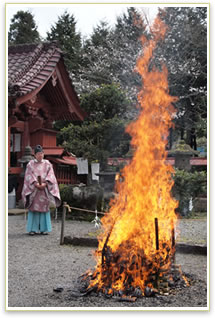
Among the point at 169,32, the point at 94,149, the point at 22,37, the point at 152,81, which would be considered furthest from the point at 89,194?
the point at 22,37

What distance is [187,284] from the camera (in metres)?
4.11

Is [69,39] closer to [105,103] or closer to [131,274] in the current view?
[105,103]

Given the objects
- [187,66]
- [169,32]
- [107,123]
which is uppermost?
[169,32]

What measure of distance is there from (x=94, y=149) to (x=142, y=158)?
5263 mm

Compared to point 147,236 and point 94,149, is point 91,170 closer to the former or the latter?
point 94,149

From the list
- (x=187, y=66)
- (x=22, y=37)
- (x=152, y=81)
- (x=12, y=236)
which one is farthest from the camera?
(x=22, y=37)

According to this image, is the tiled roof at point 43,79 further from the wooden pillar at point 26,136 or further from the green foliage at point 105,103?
the wooden pillar at point 26,136

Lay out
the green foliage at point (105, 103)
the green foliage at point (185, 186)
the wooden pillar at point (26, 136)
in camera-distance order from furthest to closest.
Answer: the wooden pillar at point (26, 136)
the green foliage at point (105, 103)
the green foliage at point (185, 186)

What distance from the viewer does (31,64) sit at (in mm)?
9461

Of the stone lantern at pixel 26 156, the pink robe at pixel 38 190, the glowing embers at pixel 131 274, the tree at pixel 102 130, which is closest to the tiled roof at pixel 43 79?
the tree at pixel 102 130

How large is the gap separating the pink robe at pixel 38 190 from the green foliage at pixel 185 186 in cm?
383

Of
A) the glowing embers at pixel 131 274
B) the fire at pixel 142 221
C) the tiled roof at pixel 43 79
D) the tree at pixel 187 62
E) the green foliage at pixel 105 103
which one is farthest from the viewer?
the tree at pixel 187 62

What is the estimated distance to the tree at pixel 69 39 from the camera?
13.4m

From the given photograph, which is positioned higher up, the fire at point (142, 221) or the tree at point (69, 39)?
the tree at point (69, 39)
